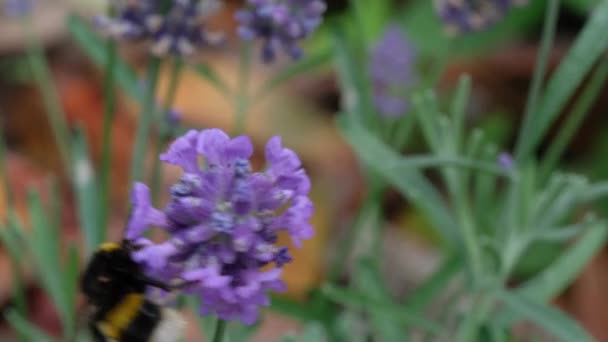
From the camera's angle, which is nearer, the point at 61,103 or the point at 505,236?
the point at 505,236

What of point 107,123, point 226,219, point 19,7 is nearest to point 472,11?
point 107,123

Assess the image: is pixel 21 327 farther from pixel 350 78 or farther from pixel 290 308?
pixel 350 78

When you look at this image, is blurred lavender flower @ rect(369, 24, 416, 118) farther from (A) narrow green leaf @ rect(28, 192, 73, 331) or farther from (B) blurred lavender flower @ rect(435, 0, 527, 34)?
(A) narrow green leaf @ rect(28, 192, 73, 331)

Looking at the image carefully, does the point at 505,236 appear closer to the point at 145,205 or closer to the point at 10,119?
the point at 145,205

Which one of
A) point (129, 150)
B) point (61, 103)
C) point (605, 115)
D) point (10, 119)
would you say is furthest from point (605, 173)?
point (10, 119)

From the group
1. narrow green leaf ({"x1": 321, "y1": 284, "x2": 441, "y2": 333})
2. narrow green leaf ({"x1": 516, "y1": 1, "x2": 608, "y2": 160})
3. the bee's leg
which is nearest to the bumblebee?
the bee's leg

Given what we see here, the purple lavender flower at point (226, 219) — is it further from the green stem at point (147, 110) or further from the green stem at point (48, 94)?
the green stem at point (48, 94)
